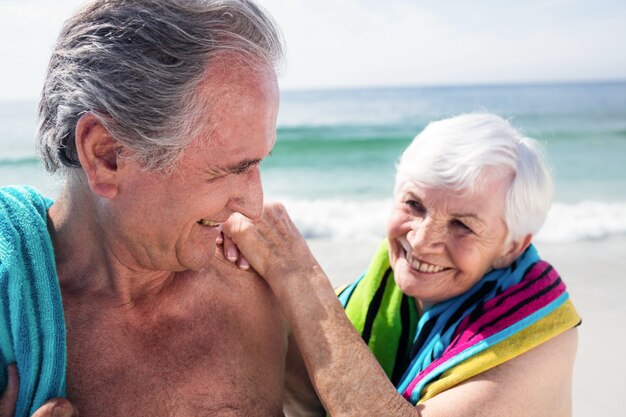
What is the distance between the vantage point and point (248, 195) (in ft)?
5.13

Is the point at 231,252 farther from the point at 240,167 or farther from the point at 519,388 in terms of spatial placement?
the point at 519,388

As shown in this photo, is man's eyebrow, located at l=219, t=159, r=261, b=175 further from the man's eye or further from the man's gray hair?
the man's eye

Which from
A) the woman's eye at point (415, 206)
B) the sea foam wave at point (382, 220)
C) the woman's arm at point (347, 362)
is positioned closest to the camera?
the woman's arm at point (347, 362)

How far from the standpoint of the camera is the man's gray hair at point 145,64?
1375mm

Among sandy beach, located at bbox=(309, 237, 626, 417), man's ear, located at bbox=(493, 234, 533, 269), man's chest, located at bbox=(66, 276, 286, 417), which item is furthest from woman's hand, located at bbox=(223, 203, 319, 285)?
sandy beach, located at bbox=(309, 237, 626, 417)

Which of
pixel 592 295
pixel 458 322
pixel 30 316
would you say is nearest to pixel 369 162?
pixel 592 295

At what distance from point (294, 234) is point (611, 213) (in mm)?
6795

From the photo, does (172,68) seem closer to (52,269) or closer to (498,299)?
(52,269)

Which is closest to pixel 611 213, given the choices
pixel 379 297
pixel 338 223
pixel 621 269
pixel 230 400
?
pixel 621 269

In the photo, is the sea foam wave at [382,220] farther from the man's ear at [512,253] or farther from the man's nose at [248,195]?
the man's nose at [248,195]

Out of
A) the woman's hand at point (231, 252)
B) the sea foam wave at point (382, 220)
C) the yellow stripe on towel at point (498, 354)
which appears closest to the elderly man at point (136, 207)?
the woman's hand at point (231, 252)

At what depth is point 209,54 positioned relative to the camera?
1.41 m

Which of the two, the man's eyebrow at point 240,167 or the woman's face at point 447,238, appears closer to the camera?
the man's eyebrow at point 240,167

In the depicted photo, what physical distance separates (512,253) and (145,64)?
4.44 ft
